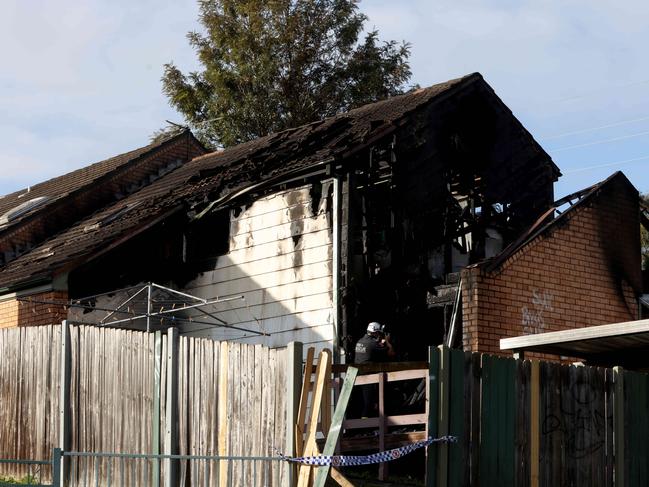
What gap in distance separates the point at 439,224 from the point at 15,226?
30.2 ft

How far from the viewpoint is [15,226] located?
23984 millimetres

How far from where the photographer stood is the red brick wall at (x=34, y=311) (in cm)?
1933

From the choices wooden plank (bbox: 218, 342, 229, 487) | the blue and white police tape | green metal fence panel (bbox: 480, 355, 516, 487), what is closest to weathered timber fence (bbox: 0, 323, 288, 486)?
wooden plank (bbox: 218, 342, 229, 487)

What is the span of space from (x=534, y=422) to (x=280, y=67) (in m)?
27.5

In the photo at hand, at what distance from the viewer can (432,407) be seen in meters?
10.5

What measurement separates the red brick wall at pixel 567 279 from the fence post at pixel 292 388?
664 centimetres

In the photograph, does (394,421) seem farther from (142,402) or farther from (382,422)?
(142,402)

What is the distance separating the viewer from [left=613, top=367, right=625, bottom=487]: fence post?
12.3 m

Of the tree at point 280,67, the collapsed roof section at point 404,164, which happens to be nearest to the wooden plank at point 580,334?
the collapsed roof section at point 404,164

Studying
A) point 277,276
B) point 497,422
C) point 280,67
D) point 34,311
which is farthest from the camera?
point 280,67

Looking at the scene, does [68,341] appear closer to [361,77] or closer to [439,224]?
[439,224]

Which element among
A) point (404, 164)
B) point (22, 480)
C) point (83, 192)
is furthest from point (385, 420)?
point (83, 192)

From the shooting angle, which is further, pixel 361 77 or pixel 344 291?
pixel 361 77

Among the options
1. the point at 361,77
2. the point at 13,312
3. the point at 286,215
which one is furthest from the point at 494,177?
the point at 361,77
